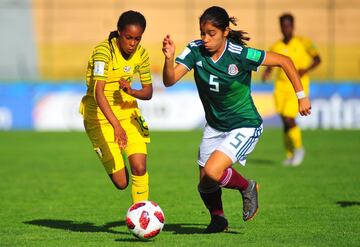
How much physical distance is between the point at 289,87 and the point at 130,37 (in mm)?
8133

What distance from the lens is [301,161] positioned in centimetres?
1594

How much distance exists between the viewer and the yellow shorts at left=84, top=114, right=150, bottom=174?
28.0 feet

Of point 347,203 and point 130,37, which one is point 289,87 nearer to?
point 347,203

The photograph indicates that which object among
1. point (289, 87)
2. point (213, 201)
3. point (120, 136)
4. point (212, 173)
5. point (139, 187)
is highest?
point (120, 136)

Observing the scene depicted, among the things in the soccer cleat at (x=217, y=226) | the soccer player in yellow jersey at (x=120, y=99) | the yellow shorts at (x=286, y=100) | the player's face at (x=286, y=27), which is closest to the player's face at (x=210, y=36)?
the soccer player in yellow jersey at (x=120, y=99)

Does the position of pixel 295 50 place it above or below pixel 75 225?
above

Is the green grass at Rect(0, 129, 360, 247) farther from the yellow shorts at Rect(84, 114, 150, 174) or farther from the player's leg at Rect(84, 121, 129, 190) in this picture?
the yellow shorts at Rect(84, 114, 150, 174)

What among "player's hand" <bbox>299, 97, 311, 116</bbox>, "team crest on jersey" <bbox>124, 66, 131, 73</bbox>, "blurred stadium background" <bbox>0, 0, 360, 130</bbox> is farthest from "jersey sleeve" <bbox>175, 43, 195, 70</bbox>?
"blurred stadium background" <bbox>0, 0, 360, 130</bbox>

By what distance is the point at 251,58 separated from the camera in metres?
7.86

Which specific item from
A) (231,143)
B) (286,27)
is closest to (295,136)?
(286,27)

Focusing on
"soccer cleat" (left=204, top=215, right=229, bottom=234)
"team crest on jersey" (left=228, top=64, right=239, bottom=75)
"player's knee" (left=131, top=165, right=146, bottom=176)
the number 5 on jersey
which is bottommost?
"soccer cleat" (left=204, top=215, right=229, bottom=234)

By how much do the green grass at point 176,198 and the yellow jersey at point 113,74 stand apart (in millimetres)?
1249

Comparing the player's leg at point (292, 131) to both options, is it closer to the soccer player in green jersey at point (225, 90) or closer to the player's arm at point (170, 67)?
the soccer player in green jersey at point (225, 90)

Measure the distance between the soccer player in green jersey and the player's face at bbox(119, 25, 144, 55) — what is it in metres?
0.45
